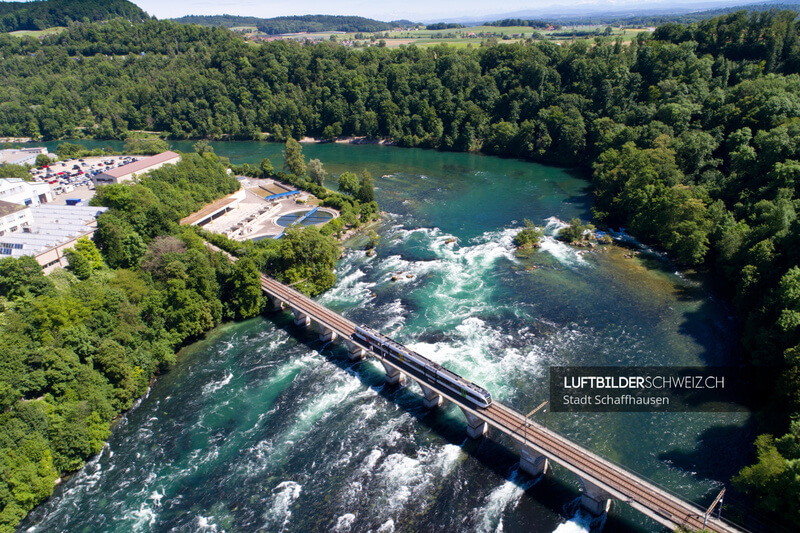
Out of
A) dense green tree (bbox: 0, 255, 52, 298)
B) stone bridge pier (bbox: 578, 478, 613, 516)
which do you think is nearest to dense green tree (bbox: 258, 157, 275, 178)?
dense green tree (bbox: 0, 255, 52, 298)

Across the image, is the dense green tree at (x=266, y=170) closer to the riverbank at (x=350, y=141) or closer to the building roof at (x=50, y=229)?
the building roof at (x=50, y=229)

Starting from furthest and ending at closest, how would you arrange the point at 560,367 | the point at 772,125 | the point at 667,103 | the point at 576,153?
the point at 576,153
the point at 667,103
the point at 772,125
the point at 560,367

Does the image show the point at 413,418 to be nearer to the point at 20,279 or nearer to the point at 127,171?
the point at 20,279

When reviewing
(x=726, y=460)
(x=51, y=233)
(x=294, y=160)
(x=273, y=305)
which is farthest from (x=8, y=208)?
(x=726, y=460)

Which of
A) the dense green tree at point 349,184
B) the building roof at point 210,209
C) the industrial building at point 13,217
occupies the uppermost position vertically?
the industrial building at point 13,217

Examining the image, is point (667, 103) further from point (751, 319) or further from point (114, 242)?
point (114, 242)

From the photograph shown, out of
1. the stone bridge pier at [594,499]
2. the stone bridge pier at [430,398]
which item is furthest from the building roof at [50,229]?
the stone bridge pier at [594,499]

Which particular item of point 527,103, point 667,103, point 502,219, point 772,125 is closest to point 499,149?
point 527,103
